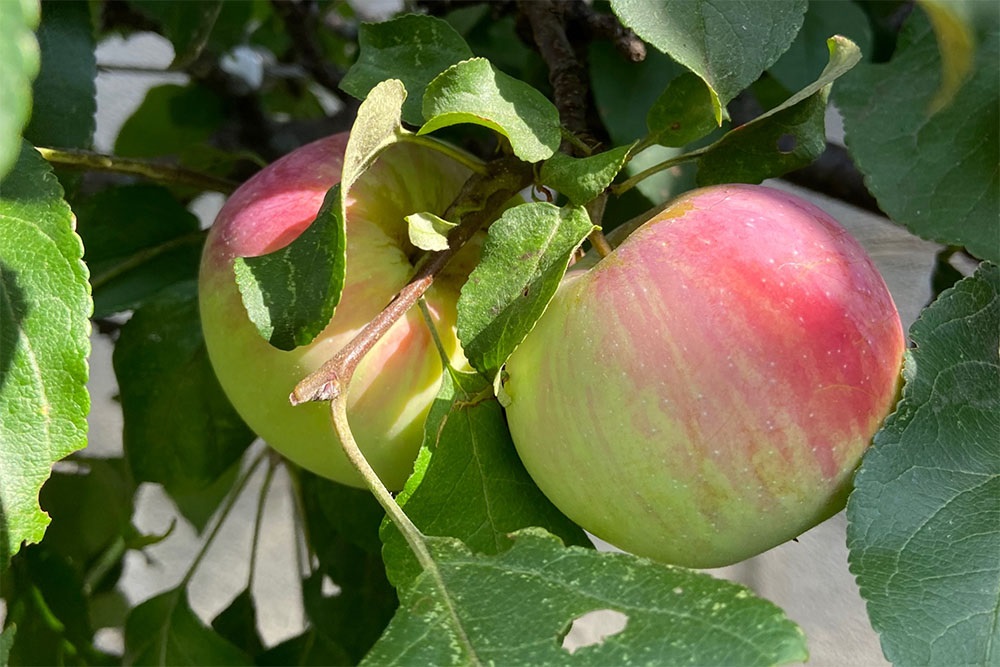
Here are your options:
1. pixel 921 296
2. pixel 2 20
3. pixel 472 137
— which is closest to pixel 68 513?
pixel 472 137

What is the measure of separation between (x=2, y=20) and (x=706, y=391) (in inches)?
6.2

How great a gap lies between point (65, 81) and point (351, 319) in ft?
0.51

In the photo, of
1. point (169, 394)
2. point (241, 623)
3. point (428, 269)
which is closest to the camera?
point (428, 269)

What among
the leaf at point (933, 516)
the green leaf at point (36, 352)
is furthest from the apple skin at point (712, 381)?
the green leaf at point (36, 352)

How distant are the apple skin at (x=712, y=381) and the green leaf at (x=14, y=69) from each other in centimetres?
13

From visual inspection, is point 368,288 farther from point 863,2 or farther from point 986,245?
point 863,2

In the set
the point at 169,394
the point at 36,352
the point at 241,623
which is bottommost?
Answer: the point at 241,623

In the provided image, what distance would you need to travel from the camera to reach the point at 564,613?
0.22 m

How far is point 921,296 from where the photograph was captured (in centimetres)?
91

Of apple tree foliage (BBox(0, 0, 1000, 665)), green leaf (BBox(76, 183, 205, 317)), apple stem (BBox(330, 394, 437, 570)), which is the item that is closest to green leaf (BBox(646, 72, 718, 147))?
apple tree foliage (BBox(0, 0, 1000, 665))

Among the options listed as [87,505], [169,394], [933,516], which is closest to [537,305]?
[933,516]

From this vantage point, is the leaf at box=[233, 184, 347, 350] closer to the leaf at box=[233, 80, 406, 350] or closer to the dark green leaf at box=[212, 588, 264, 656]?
the leaf at box=[233, 80, 406, 350]

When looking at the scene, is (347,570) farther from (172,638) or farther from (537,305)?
(537,305)

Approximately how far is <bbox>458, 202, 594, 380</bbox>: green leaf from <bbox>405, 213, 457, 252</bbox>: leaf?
0.06ft
